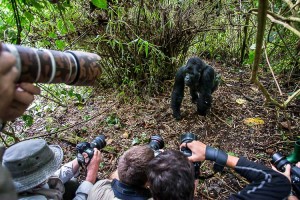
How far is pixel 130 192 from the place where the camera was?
5.13 ft

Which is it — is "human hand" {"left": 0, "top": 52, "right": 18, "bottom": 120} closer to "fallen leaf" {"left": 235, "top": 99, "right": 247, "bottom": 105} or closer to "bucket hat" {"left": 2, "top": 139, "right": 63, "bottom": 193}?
"bucket hat" {"left": 2, "top": 139, "right": 63, "bottom": 193}

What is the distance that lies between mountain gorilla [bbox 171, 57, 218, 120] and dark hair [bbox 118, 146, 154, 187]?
1451 mm

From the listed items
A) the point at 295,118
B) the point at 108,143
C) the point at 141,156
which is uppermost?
the point at 141,156

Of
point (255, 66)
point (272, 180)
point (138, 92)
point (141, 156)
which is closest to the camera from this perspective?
point (255, 66)

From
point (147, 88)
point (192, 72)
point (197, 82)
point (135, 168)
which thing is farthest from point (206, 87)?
point (135, 168)

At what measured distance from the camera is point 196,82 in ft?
9.87

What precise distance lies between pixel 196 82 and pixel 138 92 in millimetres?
858

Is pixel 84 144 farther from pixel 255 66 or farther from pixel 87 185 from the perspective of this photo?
pixel 255 66

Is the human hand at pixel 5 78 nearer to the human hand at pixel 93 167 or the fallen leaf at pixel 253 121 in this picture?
the human hand at pixel 93 167

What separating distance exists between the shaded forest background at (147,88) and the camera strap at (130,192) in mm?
978

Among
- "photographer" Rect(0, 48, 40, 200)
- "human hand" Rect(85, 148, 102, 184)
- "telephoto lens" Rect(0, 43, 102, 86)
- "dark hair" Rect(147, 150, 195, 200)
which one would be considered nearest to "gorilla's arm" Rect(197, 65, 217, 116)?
"human hand" Rect(85, 148, 102, 184)

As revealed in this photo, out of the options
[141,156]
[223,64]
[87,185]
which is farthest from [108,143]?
[223,64]

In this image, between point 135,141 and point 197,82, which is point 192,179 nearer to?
point 135,141

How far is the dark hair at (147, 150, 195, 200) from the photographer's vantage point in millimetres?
1293
